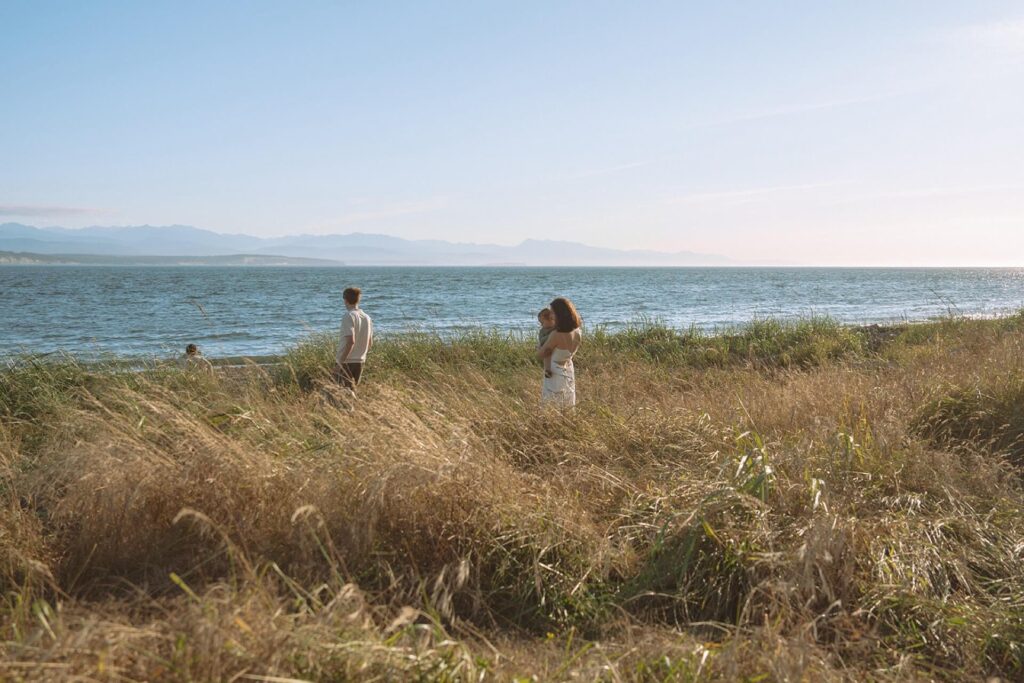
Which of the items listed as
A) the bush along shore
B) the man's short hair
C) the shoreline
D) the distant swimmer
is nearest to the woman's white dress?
the bush along shore

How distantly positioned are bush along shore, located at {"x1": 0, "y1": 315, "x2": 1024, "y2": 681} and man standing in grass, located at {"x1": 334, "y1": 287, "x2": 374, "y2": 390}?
3585 millimetres

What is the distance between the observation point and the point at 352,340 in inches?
385

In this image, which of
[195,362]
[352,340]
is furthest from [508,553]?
[195,362]

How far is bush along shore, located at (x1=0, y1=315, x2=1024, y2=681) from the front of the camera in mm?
3084

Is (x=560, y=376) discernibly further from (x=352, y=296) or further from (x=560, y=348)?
(x=352, y=296)

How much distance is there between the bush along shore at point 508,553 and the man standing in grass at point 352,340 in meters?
3.58

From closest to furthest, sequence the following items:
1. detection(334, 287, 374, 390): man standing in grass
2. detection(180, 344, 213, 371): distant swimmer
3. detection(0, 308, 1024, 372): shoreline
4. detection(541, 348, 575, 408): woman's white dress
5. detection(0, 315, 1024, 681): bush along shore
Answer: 1. detection(0, 315, 1024, 681): bush along shore
2. detection(541, 348, 575, 408): woman's white dress
3. detection(334, 287, 374, 390): man standing in grass
4. detection(180, 344, 213, 371): distant swimmer
5. detection(0, 308, 1024, 372): shoreline

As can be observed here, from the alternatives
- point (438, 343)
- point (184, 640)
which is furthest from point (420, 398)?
point (438, 343)

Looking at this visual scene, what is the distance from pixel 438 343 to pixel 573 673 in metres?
11.6

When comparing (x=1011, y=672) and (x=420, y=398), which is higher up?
(x=420, y=398)

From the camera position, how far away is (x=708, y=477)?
5.14 meters

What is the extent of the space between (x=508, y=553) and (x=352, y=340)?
19.9ft

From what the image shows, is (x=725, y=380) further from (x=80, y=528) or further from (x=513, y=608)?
(x=80, y=528)

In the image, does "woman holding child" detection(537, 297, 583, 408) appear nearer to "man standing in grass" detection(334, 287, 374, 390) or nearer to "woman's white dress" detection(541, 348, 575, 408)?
"woman's white dress" detection(541, 348, 575, 408)
